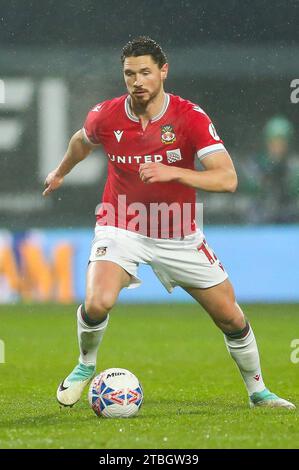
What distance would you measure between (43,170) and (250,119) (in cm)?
288

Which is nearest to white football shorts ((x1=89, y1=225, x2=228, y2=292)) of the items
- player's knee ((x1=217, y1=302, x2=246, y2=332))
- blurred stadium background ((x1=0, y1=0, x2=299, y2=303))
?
player's knee ((x1=217, y1=302, x2=246, y2=332))

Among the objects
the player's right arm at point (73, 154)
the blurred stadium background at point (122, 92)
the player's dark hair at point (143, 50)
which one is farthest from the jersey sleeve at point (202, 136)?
the blurred stadium background at point (122, 92)

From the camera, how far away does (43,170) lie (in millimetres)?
14773

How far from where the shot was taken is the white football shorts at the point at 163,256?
6070mm

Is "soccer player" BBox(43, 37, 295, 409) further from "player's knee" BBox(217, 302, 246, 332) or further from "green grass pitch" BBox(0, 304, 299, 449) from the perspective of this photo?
"green grass pitch" BBox(0, 304, 299, 449)

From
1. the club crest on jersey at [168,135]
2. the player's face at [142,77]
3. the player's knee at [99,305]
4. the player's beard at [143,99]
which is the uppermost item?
the player's face at [142,77]

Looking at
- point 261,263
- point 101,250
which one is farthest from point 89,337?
point 261,263

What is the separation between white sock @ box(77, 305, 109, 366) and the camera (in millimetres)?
6027

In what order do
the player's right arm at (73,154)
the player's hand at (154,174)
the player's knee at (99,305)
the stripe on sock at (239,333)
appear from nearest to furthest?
the player's hand at (154,174) < the player's knee at (99,305) < the stripe on sock at (239,333) < the player's right arm at (73,154)

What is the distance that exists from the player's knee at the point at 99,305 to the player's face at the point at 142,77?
1.12 m

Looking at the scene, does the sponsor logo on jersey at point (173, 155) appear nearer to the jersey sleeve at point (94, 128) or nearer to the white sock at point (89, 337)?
the jersey sleeve at point (94, 128)

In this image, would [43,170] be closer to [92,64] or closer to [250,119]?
[92,64]

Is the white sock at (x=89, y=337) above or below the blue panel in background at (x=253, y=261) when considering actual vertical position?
above

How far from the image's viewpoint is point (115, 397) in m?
5.67
